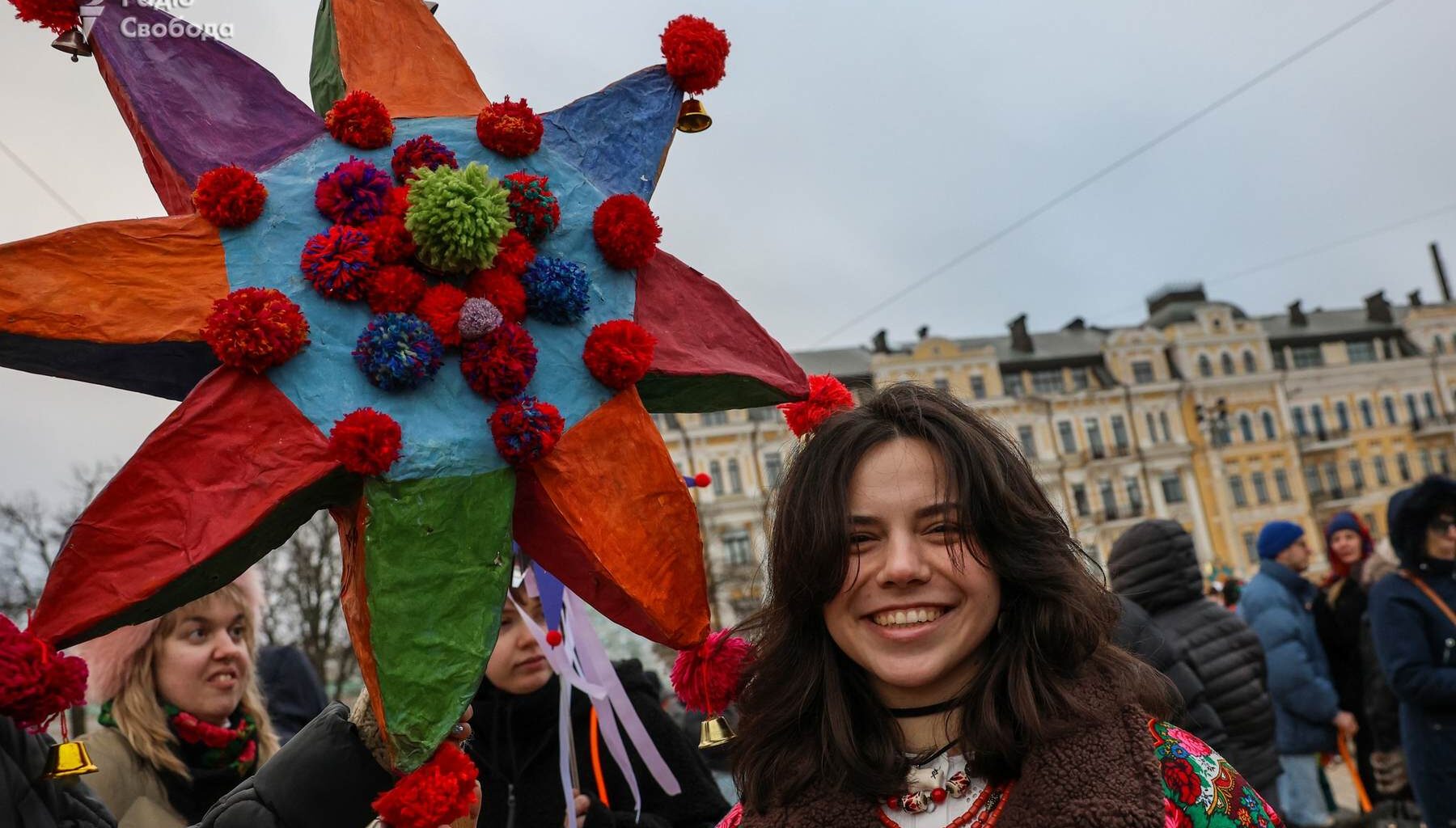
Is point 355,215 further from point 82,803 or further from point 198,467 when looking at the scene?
point 82,803

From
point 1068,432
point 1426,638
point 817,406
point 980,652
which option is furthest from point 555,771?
point 1068,432

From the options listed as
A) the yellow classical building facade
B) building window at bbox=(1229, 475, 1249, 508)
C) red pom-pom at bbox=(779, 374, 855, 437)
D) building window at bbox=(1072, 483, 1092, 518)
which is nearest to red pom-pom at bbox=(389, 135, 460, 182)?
red pom-pom at bbox=(779, 374, 855, 437)

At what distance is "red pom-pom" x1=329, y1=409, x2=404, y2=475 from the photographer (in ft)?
4.80

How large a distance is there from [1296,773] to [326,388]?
5.17m

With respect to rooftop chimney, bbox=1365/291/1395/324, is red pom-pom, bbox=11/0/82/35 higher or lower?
lower

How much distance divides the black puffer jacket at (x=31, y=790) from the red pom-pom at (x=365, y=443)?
2.00 ft

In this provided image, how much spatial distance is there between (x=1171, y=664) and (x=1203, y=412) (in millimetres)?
45404

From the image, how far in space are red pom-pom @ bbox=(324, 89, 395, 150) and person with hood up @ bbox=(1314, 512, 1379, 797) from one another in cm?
529

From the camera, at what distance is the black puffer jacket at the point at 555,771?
103 inches

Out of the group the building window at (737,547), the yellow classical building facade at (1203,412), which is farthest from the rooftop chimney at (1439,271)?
the building window at (737,547)

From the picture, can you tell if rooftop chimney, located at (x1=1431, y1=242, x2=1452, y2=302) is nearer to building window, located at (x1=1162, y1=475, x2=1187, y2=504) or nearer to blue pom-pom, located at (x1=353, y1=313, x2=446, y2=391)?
building window, located at (x1=1162, y1=475, x2=1187, y2=504)

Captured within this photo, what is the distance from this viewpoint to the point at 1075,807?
1420 millimetres

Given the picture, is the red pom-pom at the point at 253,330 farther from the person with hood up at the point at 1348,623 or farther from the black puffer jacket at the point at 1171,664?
the person with hood up at the point at 1348,623

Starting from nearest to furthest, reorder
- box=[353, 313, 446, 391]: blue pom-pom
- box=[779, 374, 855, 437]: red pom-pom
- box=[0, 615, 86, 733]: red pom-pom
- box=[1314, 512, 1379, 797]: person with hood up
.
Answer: box=[0, 615, 86, 733]: red pom-pom, box=[353, 313, 446, 391]: blue pom-pom, box=[779, 374, 855, 437]: red pom-pom, box=[1314, 512, 1379, 797]: person with hood up
